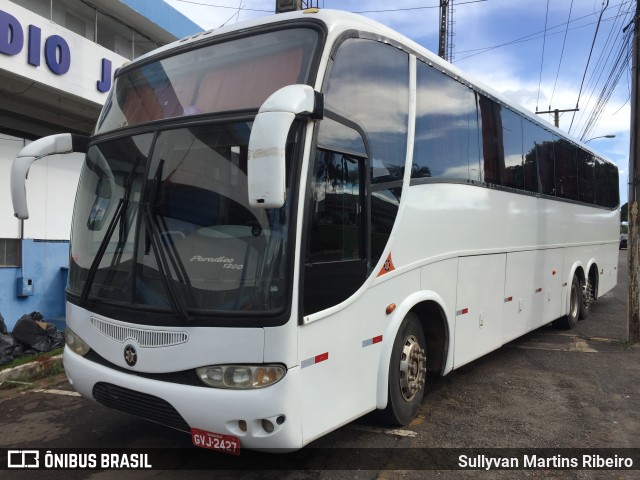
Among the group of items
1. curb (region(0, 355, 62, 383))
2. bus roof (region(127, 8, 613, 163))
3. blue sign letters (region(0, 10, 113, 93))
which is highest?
blue sign letters (region(0, 10, 113, 93))

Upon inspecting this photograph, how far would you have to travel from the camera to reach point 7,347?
6.97 meters

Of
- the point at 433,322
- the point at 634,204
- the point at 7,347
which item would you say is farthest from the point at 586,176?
the point at 7,347

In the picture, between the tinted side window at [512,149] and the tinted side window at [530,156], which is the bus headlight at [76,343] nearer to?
the tinted side window at [512,149]

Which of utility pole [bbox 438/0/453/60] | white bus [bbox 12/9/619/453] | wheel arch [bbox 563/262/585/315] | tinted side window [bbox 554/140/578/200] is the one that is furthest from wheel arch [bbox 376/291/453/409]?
utility pole [bbox 438/0/453/60]

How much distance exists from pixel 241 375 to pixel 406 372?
1.82 meters

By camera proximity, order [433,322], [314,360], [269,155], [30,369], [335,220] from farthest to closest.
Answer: [30,369] < [433,322] < [335,220] < [314,360] < [269,155]

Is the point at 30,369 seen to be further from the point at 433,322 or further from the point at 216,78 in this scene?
the point at 433,322

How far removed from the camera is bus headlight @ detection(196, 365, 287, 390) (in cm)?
316

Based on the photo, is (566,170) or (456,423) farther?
(566,170)

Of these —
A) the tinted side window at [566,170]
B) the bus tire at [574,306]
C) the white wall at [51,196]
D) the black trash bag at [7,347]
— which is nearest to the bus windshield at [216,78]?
the black trash bag at [7,347]

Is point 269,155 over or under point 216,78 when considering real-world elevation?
under

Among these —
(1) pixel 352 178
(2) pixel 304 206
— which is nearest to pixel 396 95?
(1) pixel 352 178

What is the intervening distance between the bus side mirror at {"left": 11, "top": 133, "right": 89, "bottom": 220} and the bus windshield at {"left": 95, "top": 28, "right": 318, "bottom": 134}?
241mm

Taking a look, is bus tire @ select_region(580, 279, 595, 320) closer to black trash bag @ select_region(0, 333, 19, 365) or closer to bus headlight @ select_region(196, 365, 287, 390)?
bus headlight @ select_region(196, 365, 287, 390)
